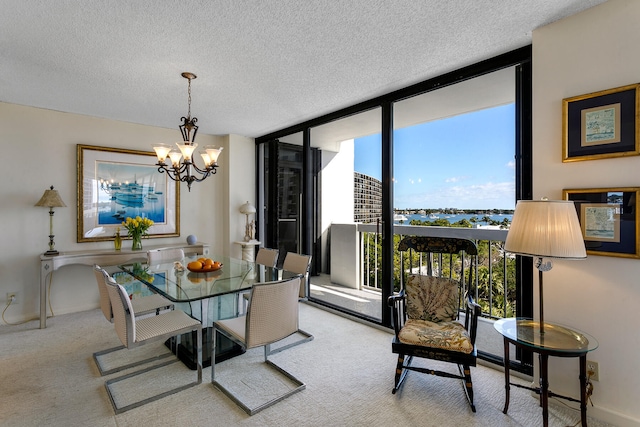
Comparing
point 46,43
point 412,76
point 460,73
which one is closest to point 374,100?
point 412,76

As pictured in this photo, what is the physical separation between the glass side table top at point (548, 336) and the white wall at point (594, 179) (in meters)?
0.19

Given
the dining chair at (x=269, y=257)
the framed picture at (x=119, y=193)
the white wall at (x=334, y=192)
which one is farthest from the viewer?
the white wall at (x=334, y=192)

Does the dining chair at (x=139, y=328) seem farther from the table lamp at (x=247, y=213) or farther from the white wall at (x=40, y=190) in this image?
the table lamp at (x=247, y=213)

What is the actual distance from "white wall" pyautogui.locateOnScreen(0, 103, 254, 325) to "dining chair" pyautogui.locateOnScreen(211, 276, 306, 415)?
2.88m

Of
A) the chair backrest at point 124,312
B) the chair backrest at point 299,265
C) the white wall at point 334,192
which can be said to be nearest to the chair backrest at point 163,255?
the chair backrest at point 299,265

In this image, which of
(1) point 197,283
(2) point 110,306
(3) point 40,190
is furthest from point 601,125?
(3) point 40,190

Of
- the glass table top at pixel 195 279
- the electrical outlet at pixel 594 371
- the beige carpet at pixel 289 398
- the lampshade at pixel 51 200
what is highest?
the lampshade at pixel 51 200

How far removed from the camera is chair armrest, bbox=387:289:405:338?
7.43ft

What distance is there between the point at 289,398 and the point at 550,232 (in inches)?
79.0

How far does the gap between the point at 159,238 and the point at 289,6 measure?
390cm

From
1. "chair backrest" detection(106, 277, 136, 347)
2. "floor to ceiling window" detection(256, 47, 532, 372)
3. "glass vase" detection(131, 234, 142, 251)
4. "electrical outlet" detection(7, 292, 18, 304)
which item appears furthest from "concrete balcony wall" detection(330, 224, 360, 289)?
"electrical outlet" detection(7, 292, 18, 304)

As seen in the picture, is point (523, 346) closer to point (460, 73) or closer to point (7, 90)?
point (460, 73)

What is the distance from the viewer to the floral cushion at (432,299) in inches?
97.9

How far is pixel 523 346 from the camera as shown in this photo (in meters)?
1.75
